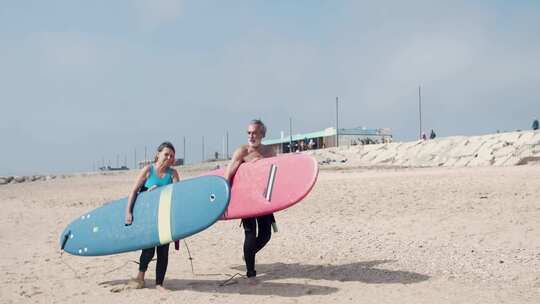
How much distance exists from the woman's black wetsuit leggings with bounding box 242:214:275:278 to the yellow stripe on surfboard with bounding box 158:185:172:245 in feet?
2.34

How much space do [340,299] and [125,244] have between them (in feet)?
6.80

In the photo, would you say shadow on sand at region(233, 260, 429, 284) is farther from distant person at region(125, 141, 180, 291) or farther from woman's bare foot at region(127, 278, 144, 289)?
woman's bare foot at region(127, 278, 144, 289)

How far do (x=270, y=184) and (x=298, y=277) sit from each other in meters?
1.10

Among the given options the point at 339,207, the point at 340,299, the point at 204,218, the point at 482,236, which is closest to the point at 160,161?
A: the point at 204,218

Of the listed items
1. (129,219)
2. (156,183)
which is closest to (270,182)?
(156,183)

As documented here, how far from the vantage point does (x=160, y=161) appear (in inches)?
186

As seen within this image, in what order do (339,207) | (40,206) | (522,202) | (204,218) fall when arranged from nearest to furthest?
1. (204,218)
2. (522,202)
3. (339,207)
4. (40,206)

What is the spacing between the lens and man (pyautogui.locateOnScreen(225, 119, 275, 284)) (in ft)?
15.6

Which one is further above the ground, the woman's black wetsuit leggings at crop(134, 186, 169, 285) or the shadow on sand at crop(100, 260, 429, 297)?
the woman's black wetsuit leggings at crop(134, 186, 169, 285)

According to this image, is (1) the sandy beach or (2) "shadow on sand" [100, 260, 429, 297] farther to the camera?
(2) "shadow on sand" [100, 260, 429, 297]

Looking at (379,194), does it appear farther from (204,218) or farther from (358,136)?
(358,136)

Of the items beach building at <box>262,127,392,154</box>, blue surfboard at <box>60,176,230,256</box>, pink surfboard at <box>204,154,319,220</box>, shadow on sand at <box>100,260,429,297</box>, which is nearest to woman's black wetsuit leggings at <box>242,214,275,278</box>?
pink surfboard at <box>204,154,319,220</box>

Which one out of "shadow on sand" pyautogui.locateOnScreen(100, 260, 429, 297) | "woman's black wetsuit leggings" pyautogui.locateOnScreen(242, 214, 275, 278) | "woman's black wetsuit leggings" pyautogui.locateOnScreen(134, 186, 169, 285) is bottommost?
"shadow on sand" pyautogui.locateOnScreen(100, 260, 429, 297)

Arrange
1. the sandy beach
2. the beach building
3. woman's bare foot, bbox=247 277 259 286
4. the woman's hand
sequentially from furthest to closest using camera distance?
the beach building, woman's bare foot, bbox=247 277 259 286, the woman's hand, the sandy beach
